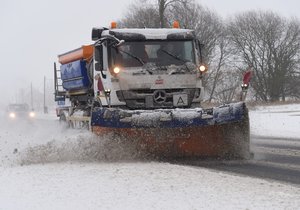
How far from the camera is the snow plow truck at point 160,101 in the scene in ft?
27.8

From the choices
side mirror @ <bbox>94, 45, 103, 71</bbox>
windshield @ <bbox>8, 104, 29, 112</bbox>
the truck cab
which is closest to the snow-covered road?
the truck cab

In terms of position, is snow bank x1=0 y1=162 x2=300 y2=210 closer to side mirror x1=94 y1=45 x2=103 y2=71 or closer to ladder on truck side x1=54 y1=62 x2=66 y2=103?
side mirror x1=94 y1=45 x2=103 y2=71

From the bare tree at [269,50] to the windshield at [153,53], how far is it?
156 ft

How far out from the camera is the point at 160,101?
946 centimetres

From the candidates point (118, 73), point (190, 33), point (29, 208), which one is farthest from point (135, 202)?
point (190, 33)

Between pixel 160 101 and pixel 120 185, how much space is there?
354 cm

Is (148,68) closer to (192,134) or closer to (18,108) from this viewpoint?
(192,134)

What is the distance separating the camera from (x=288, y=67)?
5631 cm

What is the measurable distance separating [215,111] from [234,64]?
164 ft

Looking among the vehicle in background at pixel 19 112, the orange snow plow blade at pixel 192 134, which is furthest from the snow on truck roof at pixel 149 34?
the vehicle in background at pixel 19 112

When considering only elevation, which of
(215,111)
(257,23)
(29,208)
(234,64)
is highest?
(257,23)

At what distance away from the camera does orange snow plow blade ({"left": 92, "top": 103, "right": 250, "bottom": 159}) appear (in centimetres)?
845

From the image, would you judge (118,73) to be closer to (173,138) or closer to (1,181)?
(173,138)

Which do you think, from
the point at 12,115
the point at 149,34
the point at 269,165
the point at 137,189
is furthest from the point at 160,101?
the point at 12,115
